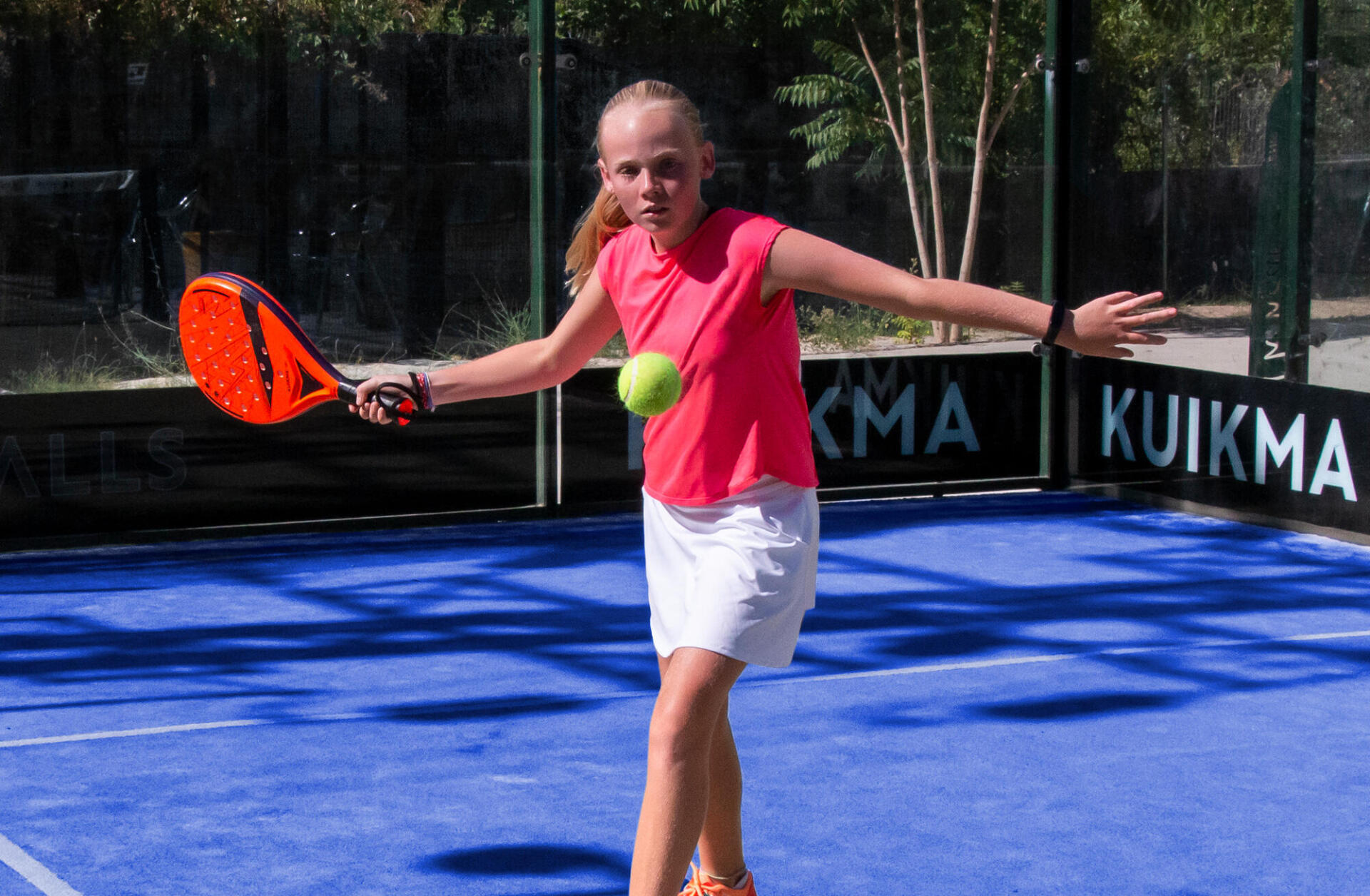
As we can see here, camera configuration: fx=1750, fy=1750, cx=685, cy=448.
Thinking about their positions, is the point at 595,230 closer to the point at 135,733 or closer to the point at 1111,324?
the point at 1111,324

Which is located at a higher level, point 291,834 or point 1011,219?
point 1011,219

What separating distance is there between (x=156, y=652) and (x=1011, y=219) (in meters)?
5.24

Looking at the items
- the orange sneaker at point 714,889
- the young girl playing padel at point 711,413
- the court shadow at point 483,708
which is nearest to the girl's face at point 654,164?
the young girl playing padel at point 711,413

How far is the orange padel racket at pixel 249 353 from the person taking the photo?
12.7 feet

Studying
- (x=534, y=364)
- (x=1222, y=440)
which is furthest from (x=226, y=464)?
(x=534, y=364)

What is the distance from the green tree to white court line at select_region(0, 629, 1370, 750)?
11.0 ft

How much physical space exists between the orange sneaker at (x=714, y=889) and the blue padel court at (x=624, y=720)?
231 millimetres

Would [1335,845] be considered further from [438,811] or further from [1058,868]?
[438,811]

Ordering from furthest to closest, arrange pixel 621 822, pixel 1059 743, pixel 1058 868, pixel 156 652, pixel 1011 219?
1. pixel 1011 219
2. pixel 156 652
3. pixel 1059 743
4. pixel 621 822
5. pixel 1058 868

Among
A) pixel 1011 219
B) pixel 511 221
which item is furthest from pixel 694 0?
pixel 1011 219

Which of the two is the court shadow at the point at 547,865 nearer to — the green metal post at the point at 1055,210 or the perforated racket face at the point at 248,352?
the perforated racket face at the point at 248,352

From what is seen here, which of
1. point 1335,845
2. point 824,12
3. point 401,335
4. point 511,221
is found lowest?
point 1335,845

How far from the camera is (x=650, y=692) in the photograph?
540cm

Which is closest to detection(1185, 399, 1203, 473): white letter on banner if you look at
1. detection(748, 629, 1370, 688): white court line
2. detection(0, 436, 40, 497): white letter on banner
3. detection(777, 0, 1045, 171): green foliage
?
detection(777, 0, 1045, 171): green foliage
